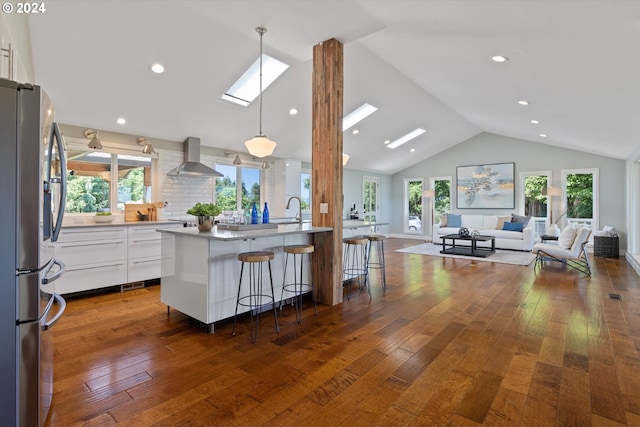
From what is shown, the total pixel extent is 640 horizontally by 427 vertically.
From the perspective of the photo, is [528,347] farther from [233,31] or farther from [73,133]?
[73,133]

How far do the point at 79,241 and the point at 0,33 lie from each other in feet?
8.40

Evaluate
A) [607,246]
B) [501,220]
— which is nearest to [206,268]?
[501,220]

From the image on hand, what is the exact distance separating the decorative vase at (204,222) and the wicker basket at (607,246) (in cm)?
833

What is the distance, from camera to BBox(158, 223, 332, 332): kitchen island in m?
2.86

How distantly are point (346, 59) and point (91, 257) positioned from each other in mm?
4387

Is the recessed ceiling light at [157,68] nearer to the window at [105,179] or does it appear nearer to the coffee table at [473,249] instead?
the window at [105,179]

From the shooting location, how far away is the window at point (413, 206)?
11195 mm

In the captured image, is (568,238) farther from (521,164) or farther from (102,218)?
(102,218)

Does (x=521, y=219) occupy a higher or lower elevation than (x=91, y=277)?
higher

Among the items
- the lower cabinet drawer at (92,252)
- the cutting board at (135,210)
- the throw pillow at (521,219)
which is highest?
the cutting board at (135,210)

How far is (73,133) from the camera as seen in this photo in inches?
183

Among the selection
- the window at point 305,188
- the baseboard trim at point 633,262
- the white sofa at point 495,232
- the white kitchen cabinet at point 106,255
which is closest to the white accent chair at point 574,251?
the baseboard trim at point 633,262

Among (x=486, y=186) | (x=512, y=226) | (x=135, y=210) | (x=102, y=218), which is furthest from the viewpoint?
(x=486, y=186)

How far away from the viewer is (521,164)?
9.12 m
